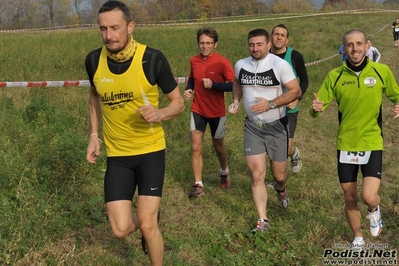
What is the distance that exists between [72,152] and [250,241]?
2495mm

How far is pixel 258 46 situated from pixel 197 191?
2236 mm

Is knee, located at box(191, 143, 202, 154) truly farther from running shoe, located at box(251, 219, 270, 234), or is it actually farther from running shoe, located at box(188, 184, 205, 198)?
running shoe, located at box(251, 219, 270, 234)

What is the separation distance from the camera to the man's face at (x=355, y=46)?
4426 mm

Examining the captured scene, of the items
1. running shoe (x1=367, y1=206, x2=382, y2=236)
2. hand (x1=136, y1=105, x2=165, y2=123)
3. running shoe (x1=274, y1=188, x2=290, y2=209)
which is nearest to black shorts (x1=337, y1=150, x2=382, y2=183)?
running shoe (x1=367, y1=206, x2=382, y2=236)

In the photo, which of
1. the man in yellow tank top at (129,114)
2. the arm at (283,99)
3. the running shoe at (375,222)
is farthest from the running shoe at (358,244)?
the man in yellow tank top at (129,114)

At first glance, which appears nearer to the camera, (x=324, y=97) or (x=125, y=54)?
(x=125, y=54)

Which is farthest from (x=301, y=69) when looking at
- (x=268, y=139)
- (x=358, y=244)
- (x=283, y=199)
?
(x=358, y=244)

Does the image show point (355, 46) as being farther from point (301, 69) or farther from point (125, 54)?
point (125, 54)

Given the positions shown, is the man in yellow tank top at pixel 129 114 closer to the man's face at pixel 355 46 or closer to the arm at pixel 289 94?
the arm at pixel 289 94

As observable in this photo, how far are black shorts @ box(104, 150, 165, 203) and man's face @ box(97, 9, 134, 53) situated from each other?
973mm

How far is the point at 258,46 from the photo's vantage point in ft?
16.8

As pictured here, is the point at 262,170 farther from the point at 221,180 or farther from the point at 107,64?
the point at 107,64

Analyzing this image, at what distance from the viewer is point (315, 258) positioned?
4.68m

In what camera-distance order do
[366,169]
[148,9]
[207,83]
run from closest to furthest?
[366,169]
[207,83]
[148,9]
